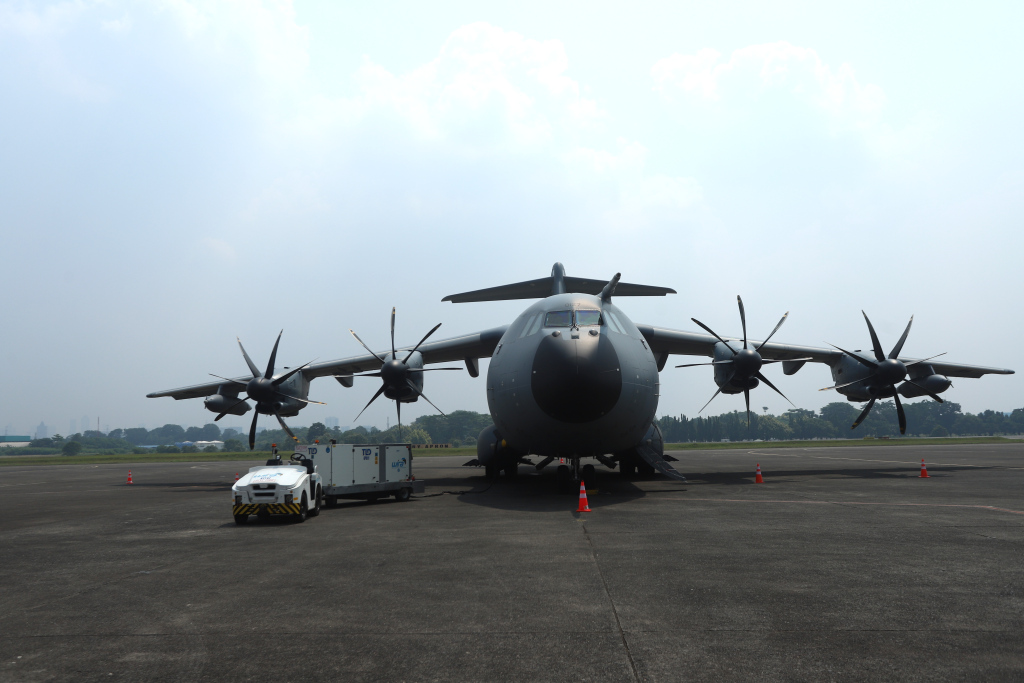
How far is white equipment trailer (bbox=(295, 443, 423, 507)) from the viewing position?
15.3 metres

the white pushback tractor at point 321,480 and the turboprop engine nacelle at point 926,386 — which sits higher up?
the turboprop engine nacelle at point 926,386

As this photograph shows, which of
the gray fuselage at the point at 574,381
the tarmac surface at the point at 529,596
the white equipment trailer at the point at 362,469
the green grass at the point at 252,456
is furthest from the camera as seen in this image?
the green grass at the point at 252,456

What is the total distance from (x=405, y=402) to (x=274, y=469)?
9.67 m

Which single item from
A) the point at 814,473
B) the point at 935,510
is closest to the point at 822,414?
the point at 814,473

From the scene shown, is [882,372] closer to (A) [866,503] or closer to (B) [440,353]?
(A) [866,503]

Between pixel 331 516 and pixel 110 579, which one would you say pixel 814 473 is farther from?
pixel 110 579

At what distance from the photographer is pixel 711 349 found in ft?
79.0

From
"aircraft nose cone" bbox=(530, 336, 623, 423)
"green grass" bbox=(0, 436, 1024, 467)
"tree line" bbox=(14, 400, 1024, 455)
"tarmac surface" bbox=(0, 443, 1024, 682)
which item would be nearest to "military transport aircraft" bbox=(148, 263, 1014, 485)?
"aircraft nose cone" bbox=(530, 336, 623, 423)

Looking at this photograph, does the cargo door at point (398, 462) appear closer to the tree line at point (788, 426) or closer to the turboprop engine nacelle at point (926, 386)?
the turboprop engine nacelle at point (926, 386)

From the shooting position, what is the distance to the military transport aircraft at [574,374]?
44.5ft

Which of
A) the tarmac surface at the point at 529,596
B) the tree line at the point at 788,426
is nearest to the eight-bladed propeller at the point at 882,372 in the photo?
the tarmac surface at the point at 529,596

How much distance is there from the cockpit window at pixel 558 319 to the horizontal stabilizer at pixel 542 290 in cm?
753

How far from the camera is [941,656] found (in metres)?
4.55

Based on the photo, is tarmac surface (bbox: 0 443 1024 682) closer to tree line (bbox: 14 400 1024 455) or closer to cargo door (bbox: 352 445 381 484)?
cargo door (bbox: 352 445 381 484)
